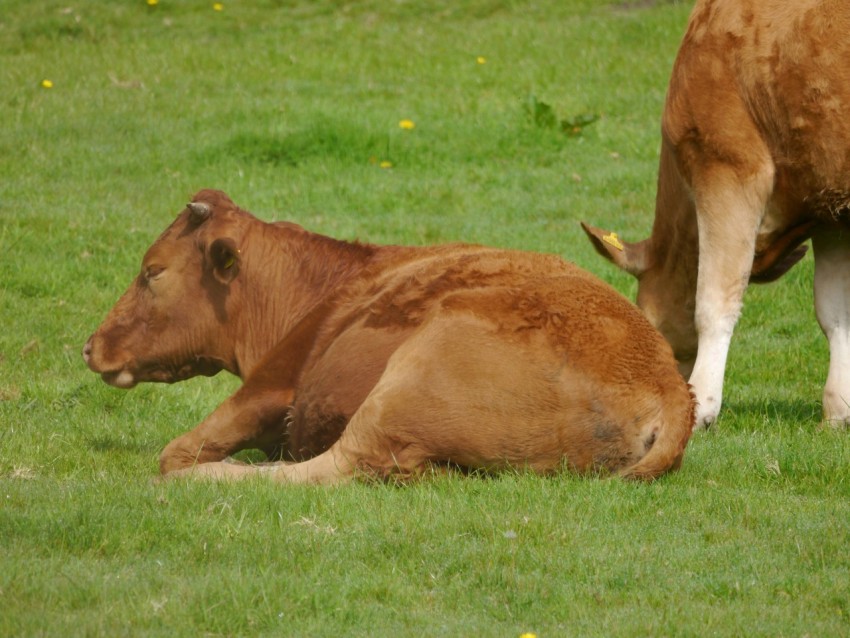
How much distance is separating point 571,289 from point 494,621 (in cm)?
203

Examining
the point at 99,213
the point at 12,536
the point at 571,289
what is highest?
the point at 571,289

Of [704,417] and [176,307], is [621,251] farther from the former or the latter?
[176,307]

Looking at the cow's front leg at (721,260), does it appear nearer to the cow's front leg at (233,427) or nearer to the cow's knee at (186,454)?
the cow's front leg at (233,427)

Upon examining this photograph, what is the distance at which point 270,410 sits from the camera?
6.76 m

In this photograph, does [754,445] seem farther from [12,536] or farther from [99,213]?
[99,213]

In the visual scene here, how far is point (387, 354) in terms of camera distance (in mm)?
6359

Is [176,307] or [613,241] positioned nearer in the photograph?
[176,307]

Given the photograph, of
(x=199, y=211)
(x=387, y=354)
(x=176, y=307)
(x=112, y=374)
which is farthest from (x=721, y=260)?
(x=112, y=374)

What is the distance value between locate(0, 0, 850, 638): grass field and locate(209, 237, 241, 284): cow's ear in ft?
3.29

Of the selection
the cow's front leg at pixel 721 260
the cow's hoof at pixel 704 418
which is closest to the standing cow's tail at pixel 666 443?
the cow's hoof at pixel 704 418

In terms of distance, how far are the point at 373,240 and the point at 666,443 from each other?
683 cm

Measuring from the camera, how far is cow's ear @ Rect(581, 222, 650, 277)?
8.45 metres

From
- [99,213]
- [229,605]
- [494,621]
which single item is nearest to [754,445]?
[494,621]

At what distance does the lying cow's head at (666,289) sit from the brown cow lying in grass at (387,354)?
159 centimetres
